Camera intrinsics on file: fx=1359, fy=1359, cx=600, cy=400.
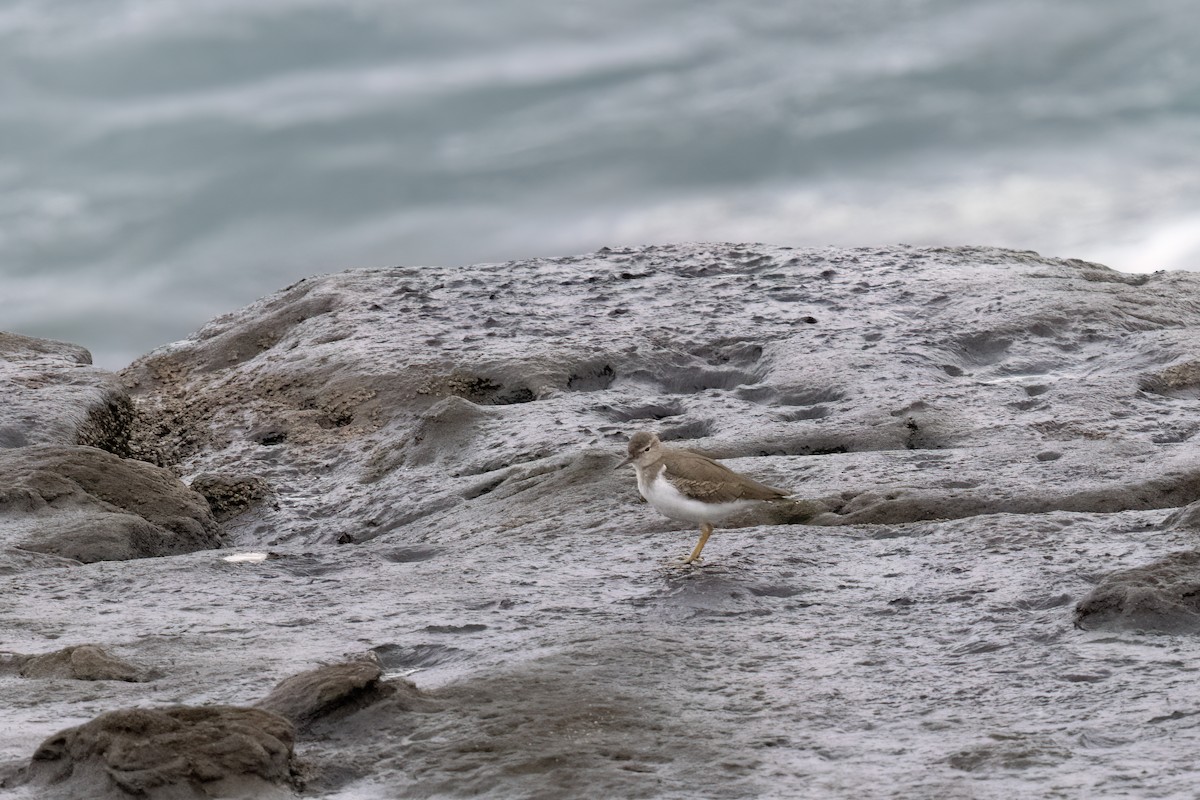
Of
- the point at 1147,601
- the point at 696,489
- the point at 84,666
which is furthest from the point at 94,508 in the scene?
the point at 1147,601

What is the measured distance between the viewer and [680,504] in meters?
6.71

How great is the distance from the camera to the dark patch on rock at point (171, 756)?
401 centimetres

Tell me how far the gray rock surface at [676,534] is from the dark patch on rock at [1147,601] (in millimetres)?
29

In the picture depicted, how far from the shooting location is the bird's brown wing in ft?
21.8

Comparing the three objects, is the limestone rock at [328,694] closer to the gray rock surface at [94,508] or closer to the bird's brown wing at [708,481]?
the bird's brown wing at [708,481]

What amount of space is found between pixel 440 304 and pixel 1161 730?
962 centimetres

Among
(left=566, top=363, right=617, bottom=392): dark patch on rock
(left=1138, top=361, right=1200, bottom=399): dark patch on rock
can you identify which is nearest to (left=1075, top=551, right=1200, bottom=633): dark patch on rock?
(left=1138, top=361, right=1200, bottom=399): dark patch on rock

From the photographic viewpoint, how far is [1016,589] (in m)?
5.95

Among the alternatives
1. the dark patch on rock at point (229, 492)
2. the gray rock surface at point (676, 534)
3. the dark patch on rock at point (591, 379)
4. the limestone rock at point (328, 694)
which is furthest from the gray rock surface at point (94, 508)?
the limestone rock at point (328, 694)

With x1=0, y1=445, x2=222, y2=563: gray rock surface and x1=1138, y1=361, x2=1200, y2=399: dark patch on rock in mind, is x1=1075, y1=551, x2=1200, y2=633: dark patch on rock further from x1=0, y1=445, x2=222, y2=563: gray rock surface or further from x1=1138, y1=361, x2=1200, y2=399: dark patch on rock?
x1=0, y1=445, x2=222, y2=563: gray rock surface

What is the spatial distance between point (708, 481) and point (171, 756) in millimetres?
3244

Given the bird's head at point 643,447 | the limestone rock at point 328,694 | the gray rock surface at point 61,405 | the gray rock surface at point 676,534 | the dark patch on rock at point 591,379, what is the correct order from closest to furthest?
the gray rock surface at point 676,534
the limestone rock at point 328,694
the bird's head at point 643,447
the gray rock surface at point 61,405
the dark patch on rock at point 591,379

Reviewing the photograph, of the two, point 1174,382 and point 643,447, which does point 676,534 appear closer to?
point 643,447

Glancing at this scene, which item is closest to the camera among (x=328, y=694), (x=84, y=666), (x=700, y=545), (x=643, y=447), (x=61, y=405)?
(x=328, y=694)
